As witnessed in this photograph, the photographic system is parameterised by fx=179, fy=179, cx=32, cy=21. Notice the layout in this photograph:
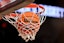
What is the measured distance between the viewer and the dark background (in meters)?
2.19

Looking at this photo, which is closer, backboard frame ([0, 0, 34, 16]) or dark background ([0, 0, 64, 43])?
backboard frame ([0, 0, 34, 16])

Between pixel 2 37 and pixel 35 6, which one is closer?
pixel 35 6

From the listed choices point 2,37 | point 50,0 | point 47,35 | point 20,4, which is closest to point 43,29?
point 47,35

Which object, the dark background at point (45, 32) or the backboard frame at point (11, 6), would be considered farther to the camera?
the dark background at point (45, 32)

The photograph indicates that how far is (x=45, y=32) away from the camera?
2244mm

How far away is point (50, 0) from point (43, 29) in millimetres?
374

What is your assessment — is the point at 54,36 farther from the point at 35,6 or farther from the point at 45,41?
the point at 35,6

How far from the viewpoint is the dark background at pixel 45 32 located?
2.19 m

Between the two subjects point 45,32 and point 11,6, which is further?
point 45,32

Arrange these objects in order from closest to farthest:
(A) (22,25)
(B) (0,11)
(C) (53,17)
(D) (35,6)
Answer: (B) (0,11)
(A) (22,25)
(D) (35,6)
(C) (53,17)

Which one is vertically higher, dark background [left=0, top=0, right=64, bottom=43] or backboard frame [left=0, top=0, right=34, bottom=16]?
backboard frame [left=0, top=0, right=34, bottom=16]

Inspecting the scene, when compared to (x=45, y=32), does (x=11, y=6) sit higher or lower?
higher

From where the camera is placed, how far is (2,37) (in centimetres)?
228

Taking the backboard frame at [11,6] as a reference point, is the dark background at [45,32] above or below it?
below
